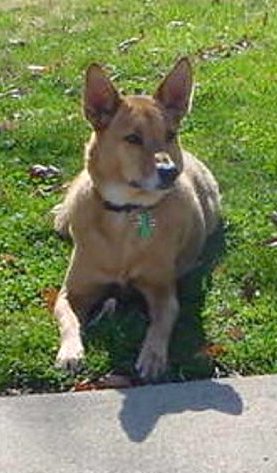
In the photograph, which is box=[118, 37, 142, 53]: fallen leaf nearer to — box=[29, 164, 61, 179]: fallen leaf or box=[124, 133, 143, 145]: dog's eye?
box=[29, 164, 61, 179]: fallen leaf

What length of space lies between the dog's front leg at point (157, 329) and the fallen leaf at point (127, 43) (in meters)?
4.80

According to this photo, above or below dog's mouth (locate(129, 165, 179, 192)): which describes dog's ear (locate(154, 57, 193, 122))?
above

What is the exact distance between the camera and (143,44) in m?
10.2

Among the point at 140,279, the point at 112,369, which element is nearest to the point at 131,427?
the point at 112,369

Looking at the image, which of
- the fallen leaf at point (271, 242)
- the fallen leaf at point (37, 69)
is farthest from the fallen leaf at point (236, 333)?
the fallen leaf at point (37, 69)

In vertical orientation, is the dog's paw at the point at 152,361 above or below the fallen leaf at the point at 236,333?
above

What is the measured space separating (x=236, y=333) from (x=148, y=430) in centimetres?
89

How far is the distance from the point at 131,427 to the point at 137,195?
121 centimetres

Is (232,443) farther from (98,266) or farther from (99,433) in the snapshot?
(98,266)

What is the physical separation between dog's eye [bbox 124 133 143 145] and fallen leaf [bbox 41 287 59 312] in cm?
79

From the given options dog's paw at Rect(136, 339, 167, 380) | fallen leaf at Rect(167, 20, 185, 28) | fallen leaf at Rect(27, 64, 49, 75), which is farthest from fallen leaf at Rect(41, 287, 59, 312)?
fallen leaf at Rect(167, 20, 185, 28)

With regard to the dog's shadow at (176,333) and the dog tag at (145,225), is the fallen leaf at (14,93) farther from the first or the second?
the dog tag at (145,225)

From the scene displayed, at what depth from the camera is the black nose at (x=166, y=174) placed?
523 cm

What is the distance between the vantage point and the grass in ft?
17.0
